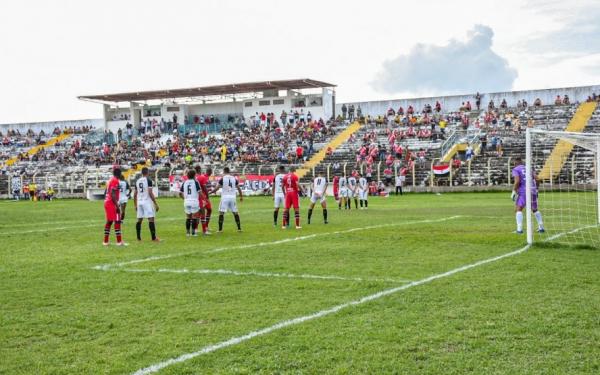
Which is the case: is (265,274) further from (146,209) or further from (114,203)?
(146,209)

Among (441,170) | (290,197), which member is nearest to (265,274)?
(290,197)

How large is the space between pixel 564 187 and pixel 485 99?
20.4 meters

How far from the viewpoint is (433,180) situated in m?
43.4

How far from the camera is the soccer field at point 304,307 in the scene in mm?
6059

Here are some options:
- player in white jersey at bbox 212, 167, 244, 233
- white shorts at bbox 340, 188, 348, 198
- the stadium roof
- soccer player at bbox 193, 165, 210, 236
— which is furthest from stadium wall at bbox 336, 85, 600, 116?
soccer player at bbox 193, 165, 210, 236

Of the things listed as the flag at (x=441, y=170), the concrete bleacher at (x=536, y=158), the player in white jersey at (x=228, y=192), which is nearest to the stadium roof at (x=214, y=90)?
the flag at (x=441, y=170)

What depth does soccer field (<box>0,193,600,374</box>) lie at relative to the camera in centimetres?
606

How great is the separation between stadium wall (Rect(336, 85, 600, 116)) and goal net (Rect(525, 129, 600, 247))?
452 inches

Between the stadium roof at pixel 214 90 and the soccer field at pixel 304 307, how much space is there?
44.8 meters

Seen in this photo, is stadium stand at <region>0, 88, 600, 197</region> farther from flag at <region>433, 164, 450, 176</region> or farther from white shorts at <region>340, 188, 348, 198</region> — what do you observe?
white shorts at <region>340, 188, 348, 198</region>

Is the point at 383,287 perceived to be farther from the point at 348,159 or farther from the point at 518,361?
the point at 348,159

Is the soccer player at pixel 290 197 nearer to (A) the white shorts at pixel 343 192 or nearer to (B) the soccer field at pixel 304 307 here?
(B) the soccer field at pixel 304 307


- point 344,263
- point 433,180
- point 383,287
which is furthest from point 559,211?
point 433,180

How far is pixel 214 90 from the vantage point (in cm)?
6175
